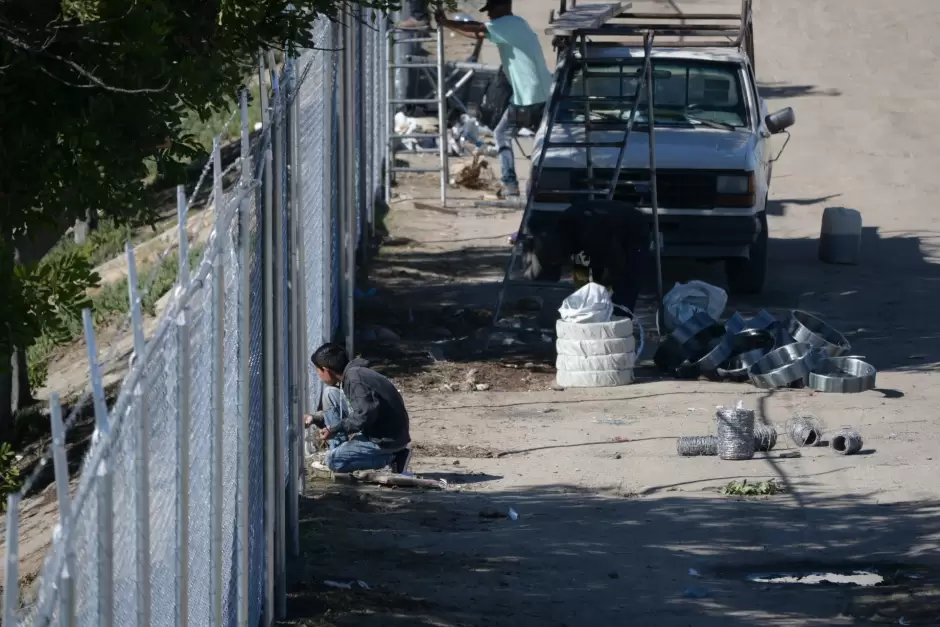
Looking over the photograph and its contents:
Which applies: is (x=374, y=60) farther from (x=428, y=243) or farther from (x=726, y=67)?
(x=726, y=67)

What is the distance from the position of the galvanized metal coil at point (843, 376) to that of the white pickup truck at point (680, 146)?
7.10 ft

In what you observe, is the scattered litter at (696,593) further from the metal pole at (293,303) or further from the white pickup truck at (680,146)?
the white pickup truck at (680,146)

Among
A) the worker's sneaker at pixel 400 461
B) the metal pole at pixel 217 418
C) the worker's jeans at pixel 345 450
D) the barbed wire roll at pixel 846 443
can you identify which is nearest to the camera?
the metal pole at pixel 217 418

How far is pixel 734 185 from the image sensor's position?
12.3 m

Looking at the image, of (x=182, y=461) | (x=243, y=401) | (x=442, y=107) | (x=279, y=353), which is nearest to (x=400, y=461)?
(x=279, y=353)

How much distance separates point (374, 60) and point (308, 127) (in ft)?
28.3

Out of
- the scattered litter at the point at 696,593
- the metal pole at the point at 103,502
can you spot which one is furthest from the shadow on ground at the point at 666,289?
the metal pole at the point at 103,502

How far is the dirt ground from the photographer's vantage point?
6.43m

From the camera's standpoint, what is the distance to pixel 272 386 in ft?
18.8

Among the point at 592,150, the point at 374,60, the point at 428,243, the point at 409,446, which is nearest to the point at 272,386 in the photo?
the point at 409,446

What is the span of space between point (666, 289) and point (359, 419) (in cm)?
604

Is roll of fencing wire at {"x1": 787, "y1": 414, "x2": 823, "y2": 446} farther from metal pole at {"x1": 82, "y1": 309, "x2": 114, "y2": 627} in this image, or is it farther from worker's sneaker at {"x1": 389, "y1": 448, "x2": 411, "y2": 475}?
metal pole at {"x1": 82, "y1": 309, "x2": 114, "y2": 627}

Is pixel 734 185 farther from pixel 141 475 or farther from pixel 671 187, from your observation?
pixel 141 475

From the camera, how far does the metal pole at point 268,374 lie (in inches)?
217
